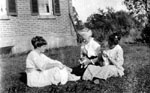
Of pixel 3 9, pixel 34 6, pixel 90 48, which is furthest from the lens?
pixel 34 6

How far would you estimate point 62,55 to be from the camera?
1131 centimetres

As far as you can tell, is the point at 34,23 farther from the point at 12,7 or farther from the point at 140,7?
the point at 140,7

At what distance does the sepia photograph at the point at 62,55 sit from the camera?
19.2 feet

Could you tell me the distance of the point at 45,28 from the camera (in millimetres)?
14805

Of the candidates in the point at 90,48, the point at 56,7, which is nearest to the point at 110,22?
the point at 56,7

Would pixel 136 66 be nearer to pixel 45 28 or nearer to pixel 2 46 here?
pixel 2 46

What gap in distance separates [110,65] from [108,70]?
0.22 metres

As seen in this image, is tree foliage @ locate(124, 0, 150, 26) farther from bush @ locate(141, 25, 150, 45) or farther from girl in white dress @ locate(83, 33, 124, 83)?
girl in white dress @ locate(83, 33, 124, 83)

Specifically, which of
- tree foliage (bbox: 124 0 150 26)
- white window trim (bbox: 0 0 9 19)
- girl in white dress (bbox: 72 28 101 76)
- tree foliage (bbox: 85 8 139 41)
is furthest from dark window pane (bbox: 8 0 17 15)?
tree foliage (bbox: 85 8 139 41)

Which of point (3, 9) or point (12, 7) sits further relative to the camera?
point (12, 7)

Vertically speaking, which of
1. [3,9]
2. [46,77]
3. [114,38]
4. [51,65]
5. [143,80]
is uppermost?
[3,9]

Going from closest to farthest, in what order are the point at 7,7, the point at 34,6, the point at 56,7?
the point at 7,7 < the point at 34,6 < the point at 56,7

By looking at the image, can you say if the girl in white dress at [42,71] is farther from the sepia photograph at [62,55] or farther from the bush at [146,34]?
the bush at [146,34]

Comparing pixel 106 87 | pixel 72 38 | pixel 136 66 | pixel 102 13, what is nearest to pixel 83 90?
pixel 106 87
